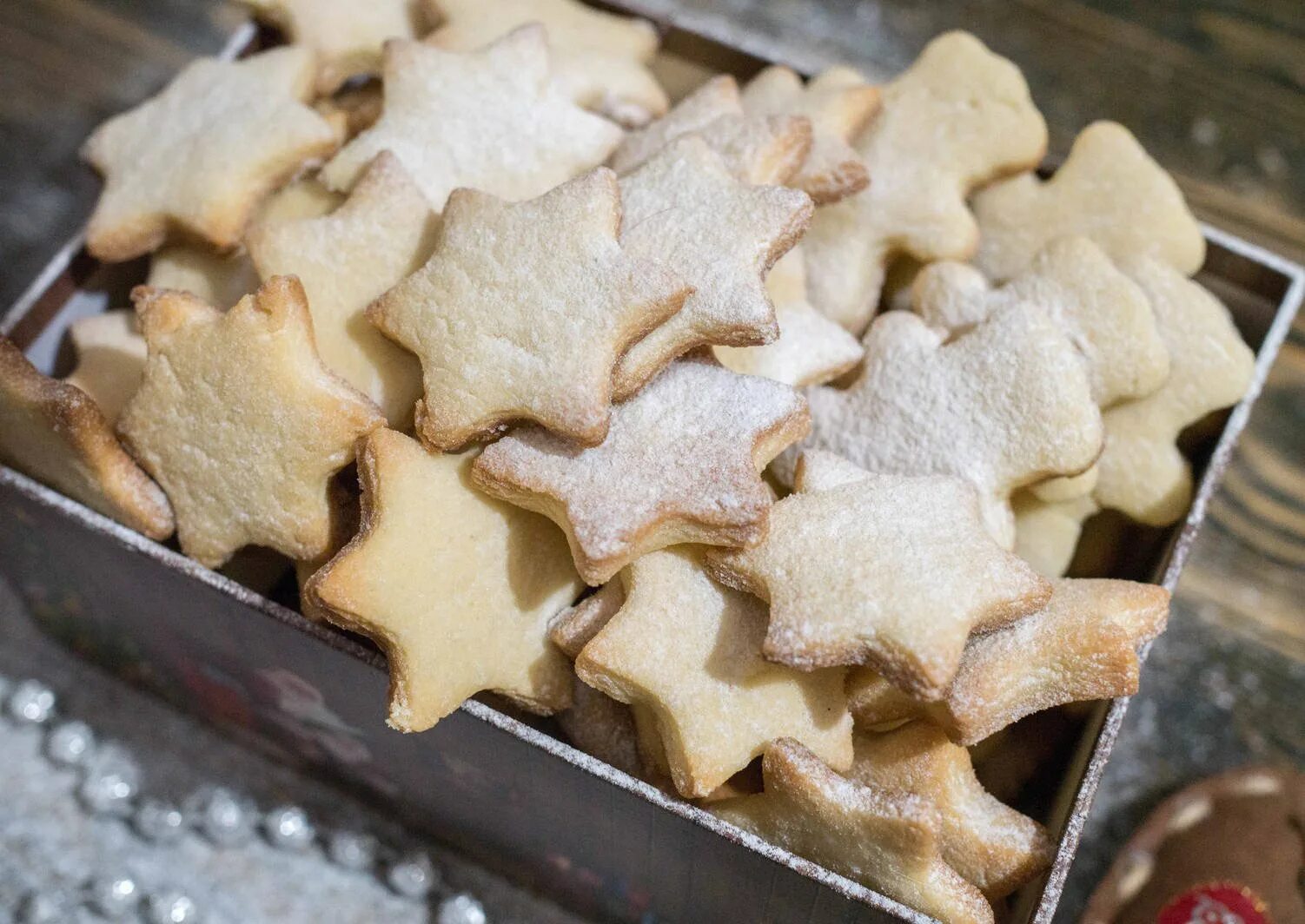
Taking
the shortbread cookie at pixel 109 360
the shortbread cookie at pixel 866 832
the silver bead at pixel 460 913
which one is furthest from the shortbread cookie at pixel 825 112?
the silver bead at pixel 460 913

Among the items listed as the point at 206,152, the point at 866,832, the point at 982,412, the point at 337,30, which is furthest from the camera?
the point at 337,30

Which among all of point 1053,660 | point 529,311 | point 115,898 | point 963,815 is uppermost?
point 529,311

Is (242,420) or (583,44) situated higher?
(583,44)

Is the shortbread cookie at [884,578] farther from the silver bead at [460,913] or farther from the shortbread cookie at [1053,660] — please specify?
the silver bead at [460,913]

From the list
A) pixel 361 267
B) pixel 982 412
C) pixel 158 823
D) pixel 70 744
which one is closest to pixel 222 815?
pixel 158 823

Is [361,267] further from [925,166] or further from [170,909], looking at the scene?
[170,909]

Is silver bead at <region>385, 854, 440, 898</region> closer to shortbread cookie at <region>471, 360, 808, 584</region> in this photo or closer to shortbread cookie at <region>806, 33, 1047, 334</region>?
shortbread cookie at <region>471, 360, 808, 584</region>
